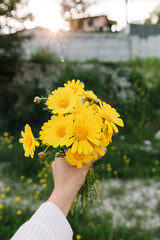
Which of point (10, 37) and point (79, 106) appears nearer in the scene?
point (79, 106)

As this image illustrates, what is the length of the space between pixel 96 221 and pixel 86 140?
6.01 ft

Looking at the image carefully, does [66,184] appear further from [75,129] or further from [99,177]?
[99,177]

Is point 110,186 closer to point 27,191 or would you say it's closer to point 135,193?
point 135,193

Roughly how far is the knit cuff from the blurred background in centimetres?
37

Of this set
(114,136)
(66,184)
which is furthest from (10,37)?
(66,184)

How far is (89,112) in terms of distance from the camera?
74 cm

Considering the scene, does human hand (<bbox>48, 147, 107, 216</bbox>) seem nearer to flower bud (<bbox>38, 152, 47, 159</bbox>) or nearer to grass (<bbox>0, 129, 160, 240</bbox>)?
flower bud (<bbox>38, 152, 47, 159</bbox>)

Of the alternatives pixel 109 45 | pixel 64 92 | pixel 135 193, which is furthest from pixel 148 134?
pixel 109 45

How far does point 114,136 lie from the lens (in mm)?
Result: 4875

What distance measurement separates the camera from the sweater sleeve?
25.7 inches

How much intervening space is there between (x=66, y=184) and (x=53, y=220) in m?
0.12

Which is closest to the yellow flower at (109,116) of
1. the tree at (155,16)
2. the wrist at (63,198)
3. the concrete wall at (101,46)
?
the wrist at (63,198)

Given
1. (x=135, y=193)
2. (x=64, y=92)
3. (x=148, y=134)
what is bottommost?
(x=148, y=134)

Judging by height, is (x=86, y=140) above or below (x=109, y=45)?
above
